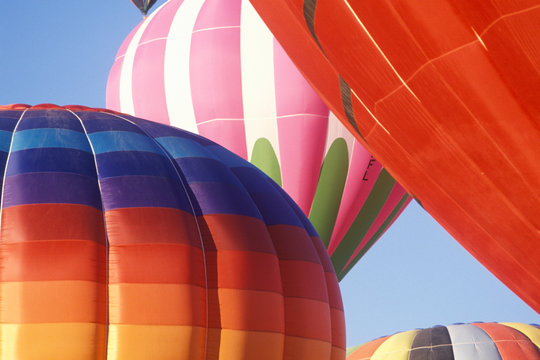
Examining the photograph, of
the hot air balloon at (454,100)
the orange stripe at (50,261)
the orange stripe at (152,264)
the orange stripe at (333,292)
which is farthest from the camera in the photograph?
the orange stripe at (333,292)

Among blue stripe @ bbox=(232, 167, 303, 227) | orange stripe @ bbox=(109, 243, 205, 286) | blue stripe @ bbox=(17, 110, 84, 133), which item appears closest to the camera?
orange stripe @ bbox=(109, 243, 205, 286)

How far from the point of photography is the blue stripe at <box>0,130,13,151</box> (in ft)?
17.8

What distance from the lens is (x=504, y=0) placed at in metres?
2.71

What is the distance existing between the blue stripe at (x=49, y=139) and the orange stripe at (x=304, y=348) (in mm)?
1751

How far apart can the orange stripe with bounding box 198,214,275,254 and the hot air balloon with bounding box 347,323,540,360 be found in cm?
534

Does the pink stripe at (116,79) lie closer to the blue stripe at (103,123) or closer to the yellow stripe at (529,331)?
the blue stripe at (103,123)

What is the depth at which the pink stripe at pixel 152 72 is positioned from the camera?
11.0 m

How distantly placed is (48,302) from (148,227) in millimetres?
712

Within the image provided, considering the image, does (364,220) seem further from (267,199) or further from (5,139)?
(5,139)

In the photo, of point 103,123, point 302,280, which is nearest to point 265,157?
point 103,123

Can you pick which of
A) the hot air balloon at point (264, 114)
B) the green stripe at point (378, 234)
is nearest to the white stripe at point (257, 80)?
the hot air balloon at point (264, 114)

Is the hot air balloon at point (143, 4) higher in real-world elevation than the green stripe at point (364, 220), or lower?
higher

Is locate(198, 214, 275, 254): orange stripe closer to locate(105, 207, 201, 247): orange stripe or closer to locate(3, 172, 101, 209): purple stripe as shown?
locate(105, 207, 201, 247): orange stripe

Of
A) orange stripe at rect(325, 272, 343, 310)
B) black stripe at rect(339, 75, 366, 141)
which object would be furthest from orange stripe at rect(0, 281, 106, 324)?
black stripe at rect(339, 75, 366, 141)
